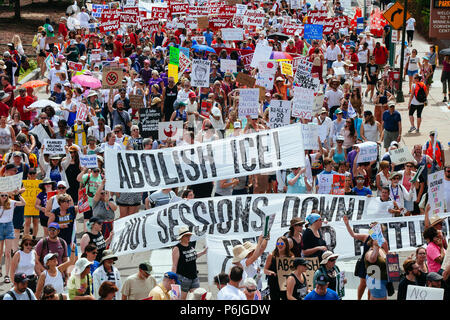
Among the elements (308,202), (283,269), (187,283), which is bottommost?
(187,283)

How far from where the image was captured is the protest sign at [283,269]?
11.1m

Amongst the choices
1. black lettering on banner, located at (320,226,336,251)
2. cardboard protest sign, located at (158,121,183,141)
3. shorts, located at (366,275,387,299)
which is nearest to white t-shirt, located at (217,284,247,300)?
shorts, located at (366,275,387,299)

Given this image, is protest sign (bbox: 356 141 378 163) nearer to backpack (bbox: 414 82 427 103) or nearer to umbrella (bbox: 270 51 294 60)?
backpack (bbox: 414 82 427 103)

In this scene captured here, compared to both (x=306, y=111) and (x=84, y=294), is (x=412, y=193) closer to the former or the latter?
(x=306, y=111)

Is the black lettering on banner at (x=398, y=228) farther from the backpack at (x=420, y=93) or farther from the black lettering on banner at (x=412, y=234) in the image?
the backpack at (x=420, y=93)

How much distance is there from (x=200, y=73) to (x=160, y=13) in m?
12.1

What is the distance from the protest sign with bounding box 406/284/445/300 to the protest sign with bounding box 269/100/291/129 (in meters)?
7.95

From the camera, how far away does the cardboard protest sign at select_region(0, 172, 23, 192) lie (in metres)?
13.9

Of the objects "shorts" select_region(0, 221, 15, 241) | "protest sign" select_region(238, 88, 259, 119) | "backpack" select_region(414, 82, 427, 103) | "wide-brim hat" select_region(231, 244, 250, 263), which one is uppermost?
"protest sign" select_region(238, 88, 259, 119)

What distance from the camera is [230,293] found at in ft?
32.1

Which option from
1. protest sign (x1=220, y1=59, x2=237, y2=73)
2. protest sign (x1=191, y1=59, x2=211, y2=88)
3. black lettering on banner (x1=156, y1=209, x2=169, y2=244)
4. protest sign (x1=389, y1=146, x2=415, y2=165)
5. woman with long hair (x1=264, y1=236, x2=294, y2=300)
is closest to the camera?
woman with long hair (x1=264, y1=236, x2=294, y2=300)

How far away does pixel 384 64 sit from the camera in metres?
27.8

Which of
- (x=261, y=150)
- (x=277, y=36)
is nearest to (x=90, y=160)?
(x=261, y=150)

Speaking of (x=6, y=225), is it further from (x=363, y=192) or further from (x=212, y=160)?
(x=363, y=192)
